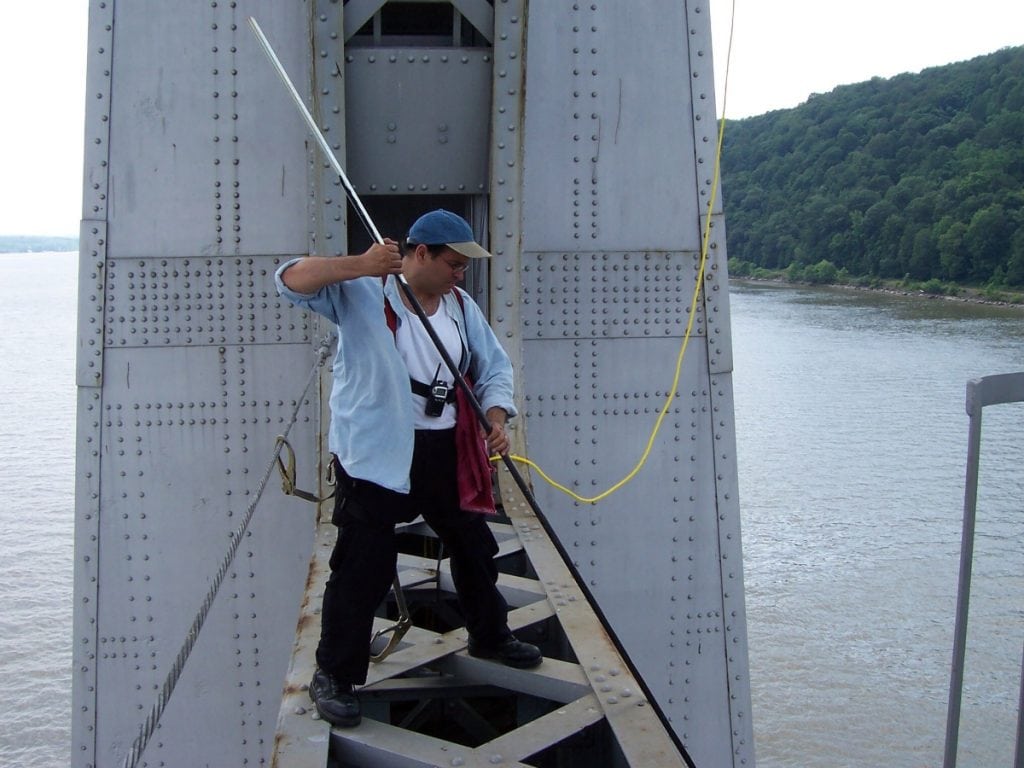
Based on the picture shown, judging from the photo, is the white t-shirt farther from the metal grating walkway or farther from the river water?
the river water

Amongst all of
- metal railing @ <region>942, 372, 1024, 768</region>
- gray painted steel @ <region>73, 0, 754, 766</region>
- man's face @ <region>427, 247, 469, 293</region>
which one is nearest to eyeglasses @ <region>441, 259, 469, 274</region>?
man's face @ <region>427, 247, 469, 293</region>

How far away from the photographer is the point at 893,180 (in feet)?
195

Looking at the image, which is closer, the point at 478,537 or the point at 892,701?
the point at 478,537

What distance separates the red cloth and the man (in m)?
0.01

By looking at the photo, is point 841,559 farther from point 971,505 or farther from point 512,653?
point 971,505

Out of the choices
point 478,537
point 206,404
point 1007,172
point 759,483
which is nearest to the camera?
point 478,537

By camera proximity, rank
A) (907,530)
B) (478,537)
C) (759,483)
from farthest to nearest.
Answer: (759,483) < (907,530) < (478,537)

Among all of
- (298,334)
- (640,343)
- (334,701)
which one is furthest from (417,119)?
(334,701)

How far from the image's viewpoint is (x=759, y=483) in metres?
21.9

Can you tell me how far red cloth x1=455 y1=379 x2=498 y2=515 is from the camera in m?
3.22

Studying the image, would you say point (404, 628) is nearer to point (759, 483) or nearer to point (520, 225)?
point (520, 225)

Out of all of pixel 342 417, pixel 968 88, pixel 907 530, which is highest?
pixel 968 88

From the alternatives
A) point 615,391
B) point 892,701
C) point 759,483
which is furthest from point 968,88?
point 615,391

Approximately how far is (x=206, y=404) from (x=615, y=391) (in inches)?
80.8
